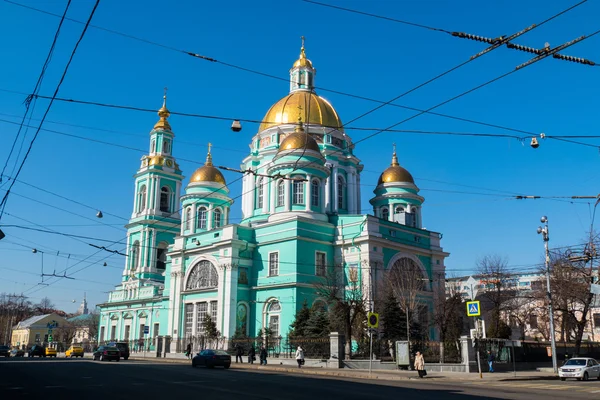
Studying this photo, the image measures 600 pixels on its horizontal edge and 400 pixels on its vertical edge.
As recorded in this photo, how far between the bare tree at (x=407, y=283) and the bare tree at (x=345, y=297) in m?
2.65

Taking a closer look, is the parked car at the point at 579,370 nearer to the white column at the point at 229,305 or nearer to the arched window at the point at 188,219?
the white column at the point at 229,305

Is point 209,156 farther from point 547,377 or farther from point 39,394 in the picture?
point 39,394

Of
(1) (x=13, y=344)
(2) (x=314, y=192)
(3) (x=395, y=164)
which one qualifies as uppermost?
(3) (x=395, y=164)

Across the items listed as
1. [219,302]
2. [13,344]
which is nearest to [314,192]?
[219,302]

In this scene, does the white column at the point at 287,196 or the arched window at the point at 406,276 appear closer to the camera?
the arched window at the point at 406,276

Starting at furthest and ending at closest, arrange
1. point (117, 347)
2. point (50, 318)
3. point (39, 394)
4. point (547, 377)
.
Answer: point (50, 318), point (117, 347), point (547, 377), point (39, 394)

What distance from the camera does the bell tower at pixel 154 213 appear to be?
59250mm

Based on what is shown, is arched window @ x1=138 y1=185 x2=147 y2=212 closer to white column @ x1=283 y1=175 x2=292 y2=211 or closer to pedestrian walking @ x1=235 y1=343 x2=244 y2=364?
white column @ x1=283 y1=175 x2=292 y2=211

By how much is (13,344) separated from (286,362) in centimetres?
9856

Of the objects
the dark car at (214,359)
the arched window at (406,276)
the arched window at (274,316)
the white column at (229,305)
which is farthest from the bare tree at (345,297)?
the dark car at (214,359)

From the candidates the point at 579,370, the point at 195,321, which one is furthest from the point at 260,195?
the point at 579,370

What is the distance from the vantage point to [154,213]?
2350 inches

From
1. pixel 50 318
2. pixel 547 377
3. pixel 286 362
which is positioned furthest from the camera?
pixel 50 318

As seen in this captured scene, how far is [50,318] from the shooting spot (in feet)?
355
